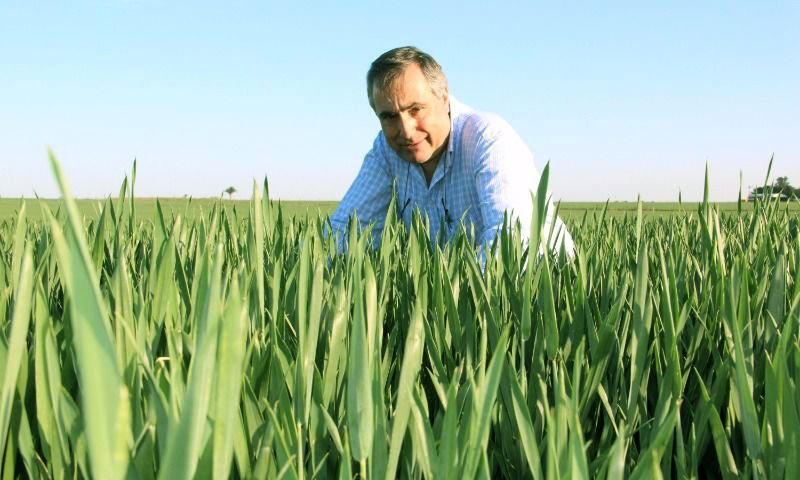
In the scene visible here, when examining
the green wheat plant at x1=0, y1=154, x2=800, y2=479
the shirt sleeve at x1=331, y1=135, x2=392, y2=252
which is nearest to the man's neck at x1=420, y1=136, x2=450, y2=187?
the shirt sleeve at x1=331, y1=135, x2=392, y2=252

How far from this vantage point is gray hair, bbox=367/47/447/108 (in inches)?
93.8

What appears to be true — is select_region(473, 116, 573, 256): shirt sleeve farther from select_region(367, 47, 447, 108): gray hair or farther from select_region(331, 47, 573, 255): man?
select_region(367, 47, 447, 108): gray hair

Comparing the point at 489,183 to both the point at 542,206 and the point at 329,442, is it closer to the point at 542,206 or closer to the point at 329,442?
the point at 542,206

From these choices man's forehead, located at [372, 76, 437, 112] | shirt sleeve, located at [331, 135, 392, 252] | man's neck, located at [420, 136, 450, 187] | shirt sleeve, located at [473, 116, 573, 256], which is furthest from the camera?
shirt sleeve, located at [331, 135, 392, 252]

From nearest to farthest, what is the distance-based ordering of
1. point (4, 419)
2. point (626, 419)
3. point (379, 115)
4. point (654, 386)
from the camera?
point (4, 419)
point (626, 419)
point (654, 386)
point (379, 115)

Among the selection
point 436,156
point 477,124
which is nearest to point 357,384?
point 477,124

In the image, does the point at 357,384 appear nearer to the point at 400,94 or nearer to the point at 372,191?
the point at 400,94

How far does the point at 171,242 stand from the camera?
0.54 metres

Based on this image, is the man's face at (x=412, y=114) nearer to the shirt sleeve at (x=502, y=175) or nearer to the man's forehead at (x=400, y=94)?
the man's forehead at (x=400, y=94)

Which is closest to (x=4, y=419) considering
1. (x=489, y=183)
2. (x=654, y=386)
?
(x=654, y=386)

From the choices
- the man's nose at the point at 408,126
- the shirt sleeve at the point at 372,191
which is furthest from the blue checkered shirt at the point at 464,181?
the man's nose at the point at 408,126

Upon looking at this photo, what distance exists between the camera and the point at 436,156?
2719mm

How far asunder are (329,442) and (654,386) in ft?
1.37

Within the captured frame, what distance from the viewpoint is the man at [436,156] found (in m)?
2.24
